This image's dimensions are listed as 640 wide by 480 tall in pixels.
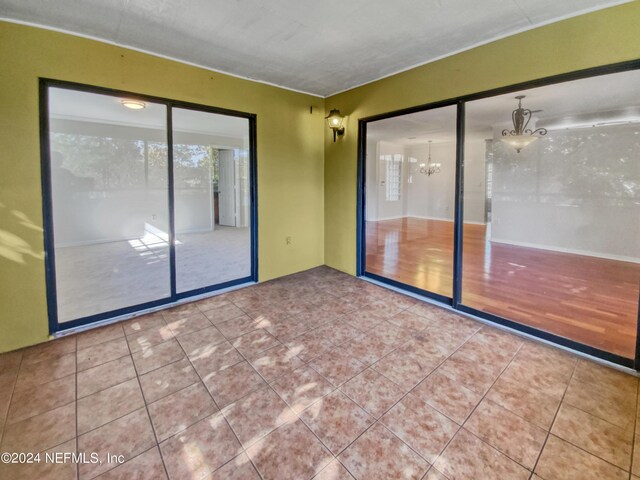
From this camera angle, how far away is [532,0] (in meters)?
2.23

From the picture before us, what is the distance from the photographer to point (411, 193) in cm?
1180

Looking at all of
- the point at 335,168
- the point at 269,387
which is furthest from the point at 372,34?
the point at 269,387

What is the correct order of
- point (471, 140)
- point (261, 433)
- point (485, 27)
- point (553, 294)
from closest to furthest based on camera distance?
1. point (261, 433)
2. point (485, 27)
3. point (553, 294)
4. point (471, 140)

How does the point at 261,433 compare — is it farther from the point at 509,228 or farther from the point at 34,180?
the point at 509,228

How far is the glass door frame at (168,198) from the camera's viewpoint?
2.68 m

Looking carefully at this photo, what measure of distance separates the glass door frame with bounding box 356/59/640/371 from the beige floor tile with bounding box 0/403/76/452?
10.9 ft

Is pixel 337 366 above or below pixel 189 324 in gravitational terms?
below

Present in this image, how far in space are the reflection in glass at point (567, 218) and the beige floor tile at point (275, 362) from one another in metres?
2.14

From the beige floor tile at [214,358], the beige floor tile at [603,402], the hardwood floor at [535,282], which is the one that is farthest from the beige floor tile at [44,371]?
the hardwood floor at [535,282]

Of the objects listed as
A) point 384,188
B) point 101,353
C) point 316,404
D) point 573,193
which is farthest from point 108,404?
point 384,188

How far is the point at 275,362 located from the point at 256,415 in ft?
1.83

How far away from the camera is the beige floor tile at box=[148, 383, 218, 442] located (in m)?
1.75

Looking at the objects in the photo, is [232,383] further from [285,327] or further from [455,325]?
[455,325]

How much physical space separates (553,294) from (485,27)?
10.3 ft
